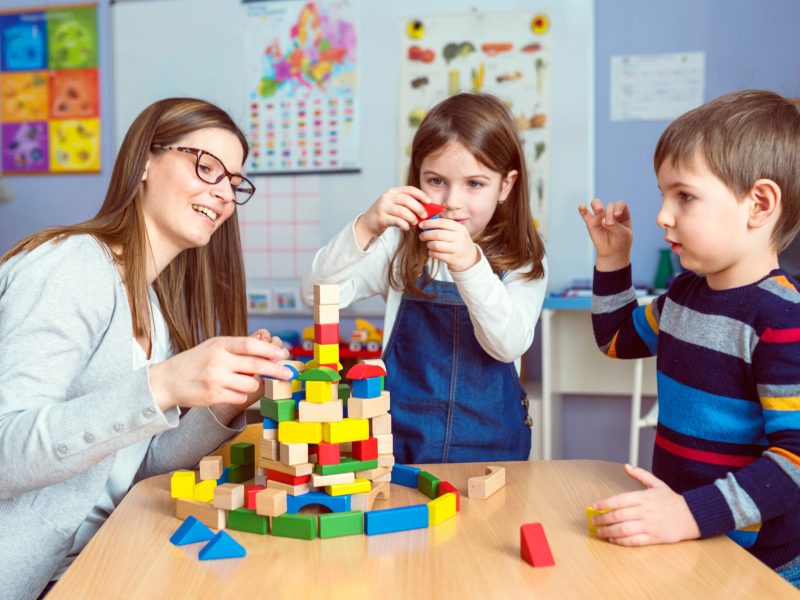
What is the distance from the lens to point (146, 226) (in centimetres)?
125

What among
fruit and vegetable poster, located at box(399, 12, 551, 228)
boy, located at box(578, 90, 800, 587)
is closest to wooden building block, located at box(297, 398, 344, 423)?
boy, located at box(578, 90, 800, 587)

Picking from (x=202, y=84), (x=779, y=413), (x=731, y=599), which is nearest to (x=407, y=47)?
(x=202, y=84)

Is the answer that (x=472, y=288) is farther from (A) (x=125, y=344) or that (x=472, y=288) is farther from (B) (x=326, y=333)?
(A) (x=125, y=344)

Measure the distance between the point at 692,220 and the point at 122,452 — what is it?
859mm

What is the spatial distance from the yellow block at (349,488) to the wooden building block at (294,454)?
0.14 feet

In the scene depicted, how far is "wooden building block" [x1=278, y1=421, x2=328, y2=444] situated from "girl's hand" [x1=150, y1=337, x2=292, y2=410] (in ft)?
0.19

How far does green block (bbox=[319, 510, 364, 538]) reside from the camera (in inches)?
31.8

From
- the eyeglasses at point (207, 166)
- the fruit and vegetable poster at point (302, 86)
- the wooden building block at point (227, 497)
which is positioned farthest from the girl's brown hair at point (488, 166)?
the fruit and vegetable poster at point (302, 86)

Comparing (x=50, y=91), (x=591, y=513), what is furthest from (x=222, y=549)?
(x=50, y=91)

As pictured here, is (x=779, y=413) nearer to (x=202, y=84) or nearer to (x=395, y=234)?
(x=395, y=234)

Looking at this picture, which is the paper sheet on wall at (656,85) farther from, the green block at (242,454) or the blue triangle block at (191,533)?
the blue triangle block at (191,533)

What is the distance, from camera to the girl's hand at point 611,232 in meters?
1.18

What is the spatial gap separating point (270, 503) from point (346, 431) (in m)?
0.11

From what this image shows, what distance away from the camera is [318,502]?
847mm
